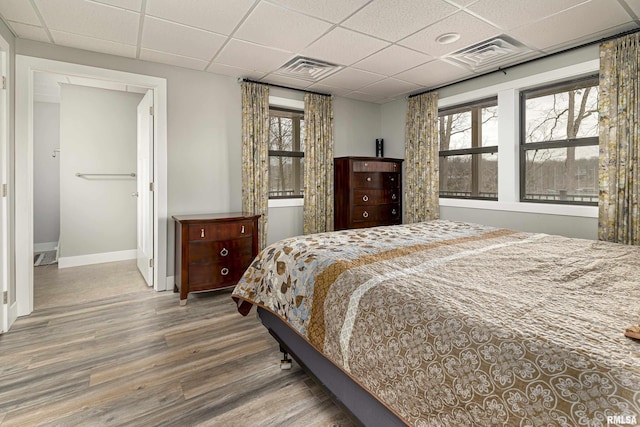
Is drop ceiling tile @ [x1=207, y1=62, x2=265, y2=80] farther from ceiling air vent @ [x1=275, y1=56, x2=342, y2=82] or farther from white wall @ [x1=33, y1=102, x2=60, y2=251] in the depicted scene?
white wall @ [x1=33, y1=102, x2=60, y2=251]

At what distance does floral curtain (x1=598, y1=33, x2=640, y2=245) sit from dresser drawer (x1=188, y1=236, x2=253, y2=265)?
338cm

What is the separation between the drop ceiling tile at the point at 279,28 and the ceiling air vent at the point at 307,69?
0.36 meters

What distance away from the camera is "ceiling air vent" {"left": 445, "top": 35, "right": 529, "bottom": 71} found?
296 centimetres

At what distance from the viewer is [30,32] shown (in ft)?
8.96

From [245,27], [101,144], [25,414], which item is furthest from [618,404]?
[101,144]

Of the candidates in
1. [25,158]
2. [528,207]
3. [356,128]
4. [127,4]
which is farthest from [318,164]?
[25,158]

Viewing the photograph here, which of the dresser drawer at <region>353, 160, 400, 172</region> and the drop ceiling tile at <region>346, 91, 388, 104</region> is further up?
the drop ceiling tile at <region>346, 91, 388, 104</region>

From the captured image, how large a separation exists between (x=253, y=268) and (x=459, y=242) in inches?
53.8

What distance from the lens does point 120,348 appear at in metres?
2.30

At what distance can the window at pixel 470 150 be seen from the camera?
12.8ft

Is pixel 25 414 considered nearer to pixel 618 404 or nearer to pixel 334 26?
pixel 618 404

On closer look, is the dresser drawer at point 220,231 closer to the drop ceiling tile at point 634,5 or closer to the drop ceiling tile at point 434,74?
the drop ceiling tile at point 434,74

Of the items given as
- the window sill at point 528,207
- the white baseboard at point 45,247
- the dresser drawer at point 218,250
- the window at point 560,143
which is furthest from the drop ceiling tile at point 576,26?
the white baseboard at point 45,247

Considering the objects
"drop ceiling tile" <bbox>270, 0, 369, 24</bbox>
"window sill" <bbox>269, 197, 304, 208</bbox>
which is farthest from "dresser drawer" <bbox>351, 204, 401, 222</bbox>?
"drop ceiling tile" <bbox>270, 0, 369, 24</bbox>
